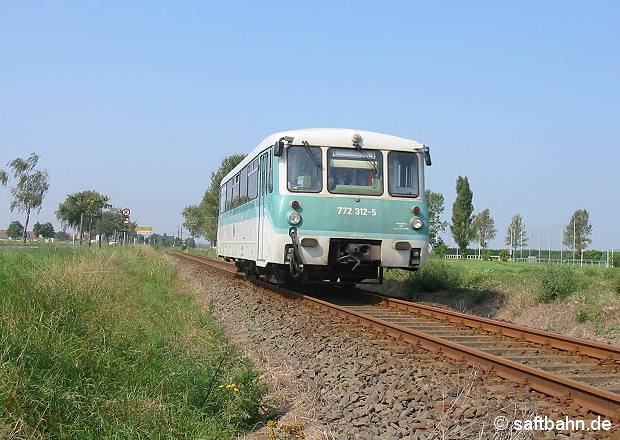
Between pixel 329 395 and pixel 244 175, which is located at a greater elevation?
pixel 244 175

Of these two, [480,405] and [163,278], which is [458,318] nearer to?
[480,405]

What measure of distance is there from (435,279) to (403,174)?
14.3 ft

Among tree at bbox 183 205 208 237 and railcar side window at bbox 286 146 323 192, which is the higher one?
tree at bbox 183 205 208 237

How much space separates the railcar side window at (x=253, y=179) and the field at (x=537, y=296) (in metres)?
4.75

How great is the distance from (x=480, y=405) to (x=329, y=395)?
4.54ft

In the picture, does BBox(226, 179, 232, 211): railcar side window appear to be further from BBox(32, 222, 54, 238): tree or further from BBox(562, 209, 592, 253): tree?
BBox(32, 222, 54, 238): tree

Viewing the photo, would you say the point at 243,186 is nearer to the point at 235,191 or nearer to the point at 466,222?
the point at 235,191

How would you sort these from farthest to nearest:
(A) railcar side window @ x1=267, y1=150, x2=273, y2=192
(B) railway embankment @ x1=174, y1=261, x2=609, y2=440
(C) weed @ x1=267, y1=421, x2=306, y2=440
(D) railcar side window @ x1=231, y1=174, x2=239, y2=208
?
(D) railcar side window @ x1=231, y1=174, x2=239, y2=208 → (A) railcar side window @ x1=267, y1=150, x2=273, y2=192 → (B) railway embankment @ x1=174, y1=261, x2=609, y2=440 → (C) weed @ x1=267, y1=421, x2=306, y2=440

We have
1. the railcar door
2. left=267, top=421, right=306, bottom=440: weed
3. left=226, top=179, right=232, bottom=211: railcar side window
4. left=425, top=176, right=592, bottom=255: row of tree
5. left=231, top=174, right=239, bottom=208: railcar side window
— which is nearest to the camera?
left=267, top=421, right=306, bottom=440: weed

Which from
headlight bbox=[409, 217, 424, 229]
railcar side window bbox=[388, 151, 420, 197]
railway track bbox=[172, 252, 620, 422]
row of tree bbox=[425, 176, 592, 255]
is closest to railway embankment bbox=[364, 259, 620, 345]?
railway track bbox=[172, 252, 620, 422]

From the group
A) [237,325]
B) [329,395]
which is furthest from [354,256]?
[329,395]

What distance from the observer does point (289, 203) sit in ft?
40.8

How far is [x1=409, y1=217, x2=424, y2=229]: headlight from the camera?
12.8 m

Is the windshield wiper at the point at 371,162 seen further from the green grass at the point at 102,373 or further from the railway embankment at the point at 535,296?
the green grass at the point at 102,373
